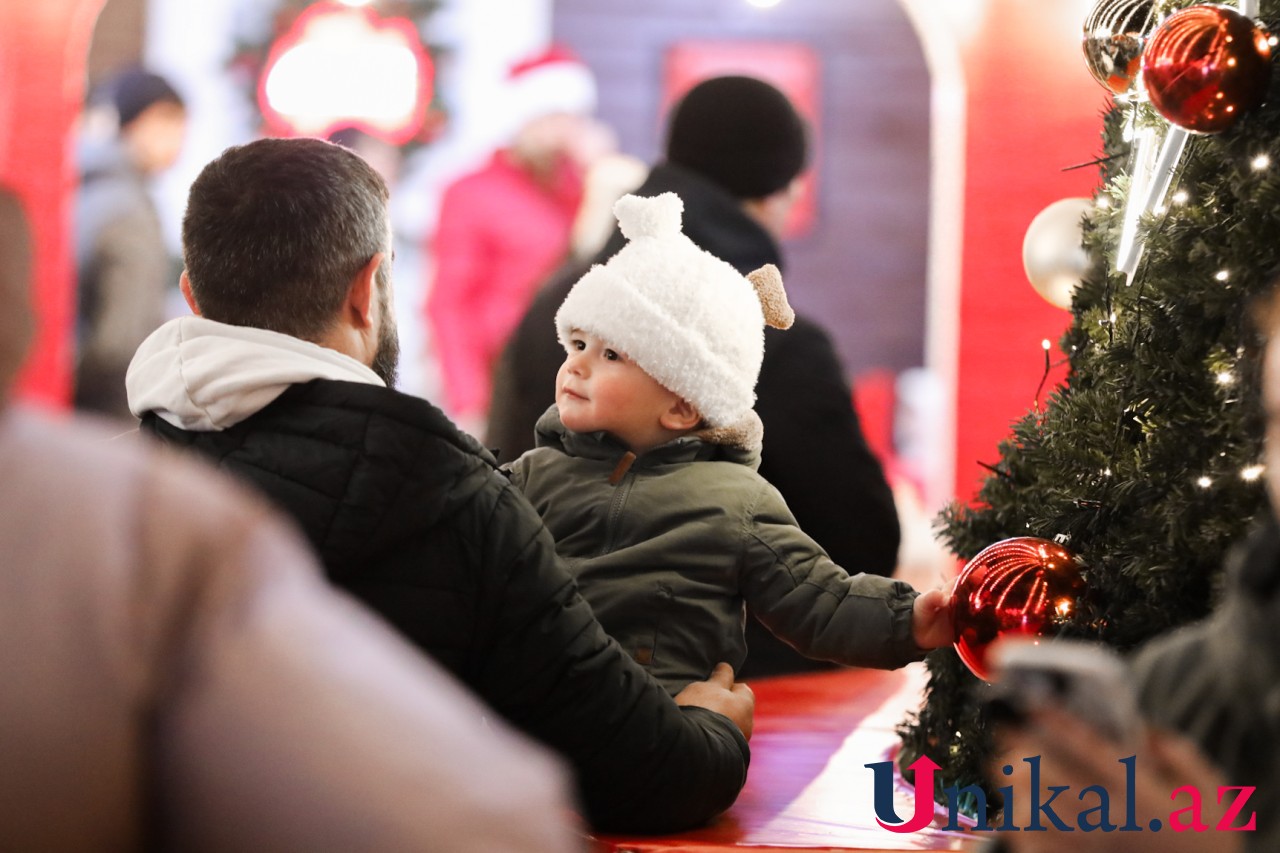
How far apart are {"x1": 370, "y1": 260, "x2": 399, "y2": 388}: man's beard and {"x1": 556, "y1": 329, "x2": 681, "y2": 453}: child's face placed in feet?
0.83

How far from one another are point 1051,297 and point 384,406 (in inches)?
52.8

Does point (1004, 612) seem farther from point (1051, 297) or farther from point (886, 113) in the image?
point (886, 113)

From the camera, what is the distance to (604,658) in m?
1.58

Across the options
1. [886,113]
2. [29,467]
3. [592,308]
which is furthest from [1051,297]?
[886,113]

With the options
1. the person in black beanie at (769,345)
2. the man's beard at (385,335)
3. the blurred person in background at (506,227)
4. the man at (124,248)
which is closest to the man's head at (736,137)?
the person in black beanie at (769,345)

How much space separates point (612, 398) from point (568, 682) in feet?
1.72

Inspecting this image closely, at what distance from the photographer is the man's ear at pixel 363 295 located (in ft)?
5.65

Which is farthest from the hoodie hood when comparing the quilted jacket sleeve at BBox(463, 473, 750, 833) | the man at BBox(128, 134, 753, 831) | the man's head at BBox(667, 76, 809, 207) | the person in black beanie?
the man's head at BBox(667, 76, 809, 207)

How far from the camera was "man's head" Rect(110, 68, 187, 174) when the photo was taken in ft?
20.1

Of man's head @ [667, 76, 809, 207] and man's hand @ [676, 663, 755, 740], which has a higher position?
man's head @ [667, 76, 809, 207]

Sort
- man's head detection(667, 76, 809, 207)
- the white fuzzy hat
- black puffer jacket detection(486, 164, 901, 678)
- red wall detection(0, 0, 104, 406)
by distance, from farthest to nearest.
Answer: red wall detection(0, 0, 104, 406)
man's head detection(667, 76, 809, 207)
black puffer jacket detection(486, 164, 901, 678)
the white fuzzy hat

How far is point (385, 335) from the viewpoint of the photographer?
1.82 meters

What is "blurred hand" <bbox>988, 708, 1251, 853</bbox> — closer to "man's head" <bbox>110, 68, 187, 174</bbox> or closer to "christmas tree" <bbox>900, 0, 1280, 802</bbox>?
"christmas tree" <bbox>900, 0, 1280, 802</bbox>

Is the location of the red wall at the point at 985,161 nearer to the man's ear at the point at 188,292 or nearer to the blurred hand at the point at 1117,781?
the man's ear at the point at 188,292
